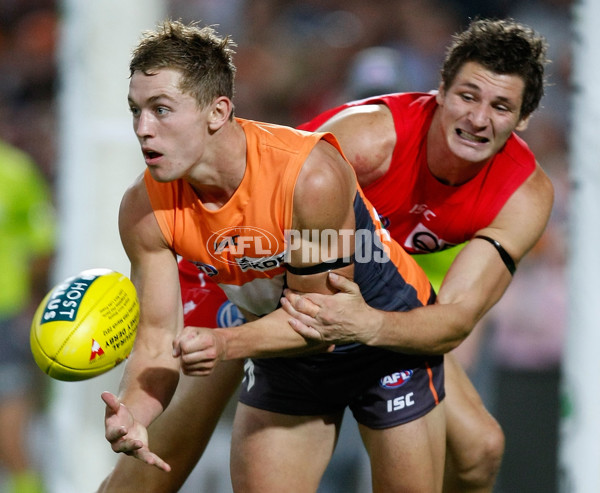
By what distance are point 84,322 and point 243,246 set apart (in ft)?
1.80

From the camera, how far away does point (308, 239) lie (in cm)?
313

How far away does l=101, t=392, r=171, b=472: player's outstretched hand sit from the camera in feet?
9.84

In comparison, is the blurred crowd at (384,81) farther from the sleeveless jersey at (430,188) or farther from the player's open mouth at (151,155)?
the player's open mouth at (151,155)

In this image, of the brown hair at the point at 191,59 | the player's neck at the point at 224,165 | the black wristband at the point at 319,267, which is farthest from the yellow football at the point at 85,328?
the brown hair at the point at 191,59

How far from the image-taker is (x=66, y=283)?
3.26 meters

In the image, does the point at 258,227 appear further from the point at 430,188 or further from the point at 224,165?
the point at 430,188

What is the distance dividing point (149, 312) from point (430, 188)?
1155 mm

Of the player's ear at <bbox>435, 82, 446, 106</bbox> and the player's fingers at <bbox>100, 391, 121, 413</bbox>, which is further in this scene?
the player's ear at <bbox>435, 82, 446, 106</bbox>

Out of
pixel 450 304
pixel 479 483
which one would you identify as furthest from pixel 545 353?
pixel 450 304

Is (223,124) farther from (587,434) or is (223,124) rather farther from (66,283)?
(587,434)

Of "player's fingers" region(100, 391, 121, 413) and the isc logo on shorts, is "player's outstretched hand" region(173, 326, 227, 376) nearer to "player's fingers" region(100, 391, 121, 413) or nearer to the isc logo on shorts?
"player's fingers" region(100, 391, 121, 413)

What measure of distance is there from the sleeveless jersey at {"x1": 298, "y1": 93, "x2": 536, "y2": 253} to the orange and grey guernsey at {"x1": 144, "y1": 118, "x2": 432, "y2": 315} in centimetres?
32

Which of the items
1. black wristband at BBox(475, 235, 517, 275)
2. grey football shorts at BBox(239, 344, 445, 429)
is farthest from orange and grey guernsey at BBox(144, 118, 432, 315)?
black wristband at BBox(475, 235, 517, 275)

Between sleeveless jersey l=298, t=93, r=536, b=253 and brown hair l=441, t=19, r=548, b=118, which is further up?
brown hair l=441, t=19, r=548, b=118
